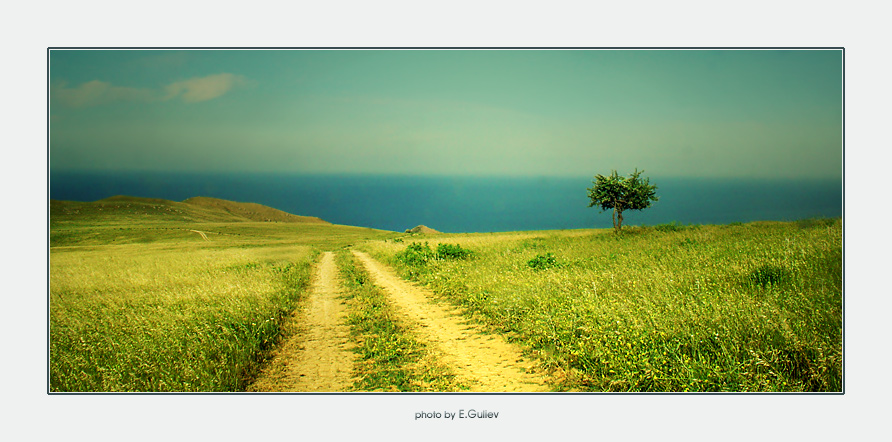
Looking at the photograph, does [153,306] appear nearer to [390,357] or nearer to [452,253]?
[390,357]

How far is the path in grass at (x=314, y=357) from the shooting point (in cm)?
513

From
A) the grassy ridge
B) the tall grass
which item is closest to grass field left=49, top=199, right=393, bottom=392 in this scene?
the tall grass

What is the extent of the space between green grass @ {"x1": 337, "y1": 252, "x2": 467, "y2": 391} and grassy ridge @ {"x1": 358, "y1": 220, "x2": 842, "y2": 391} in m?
1.46

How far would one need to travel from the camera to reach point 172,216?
9.40 m

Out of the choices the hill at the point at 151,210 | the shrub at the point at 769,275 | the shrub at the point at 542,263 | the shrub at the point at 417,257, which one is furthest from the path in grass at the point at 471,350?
the shrub at the point at 417,257

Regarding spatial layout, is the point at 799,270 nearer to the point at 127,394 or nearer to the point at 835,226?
the point at 835,226

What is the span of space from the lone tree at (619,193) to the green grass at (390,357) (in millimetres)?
21068

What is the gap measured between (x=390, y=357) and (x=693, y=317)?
402 cm

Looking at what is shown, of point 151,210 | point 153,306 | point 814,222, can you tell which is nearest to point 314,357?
point 153,306

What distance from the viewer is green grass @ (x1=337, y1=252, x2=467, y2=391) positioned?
5039 mm

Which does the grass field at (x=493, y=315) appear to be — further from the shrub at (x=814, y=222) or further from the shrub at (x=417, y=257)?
the shrub at (x=417, y=257)

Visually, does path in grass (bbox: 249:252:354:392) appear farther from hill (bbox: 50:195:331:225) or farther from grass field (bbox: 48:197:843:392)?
hill (bbox: 50:195:331:225)

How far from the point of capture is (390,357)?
5789 millimetres

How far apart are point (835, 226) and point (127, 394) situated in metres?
9.15
